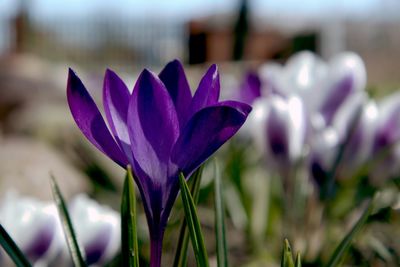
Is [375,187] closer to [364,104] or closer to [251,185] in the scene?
[364,104]

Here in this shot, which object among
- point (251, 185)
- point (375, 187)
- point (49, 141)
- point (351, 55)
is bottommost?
point (49, 141)

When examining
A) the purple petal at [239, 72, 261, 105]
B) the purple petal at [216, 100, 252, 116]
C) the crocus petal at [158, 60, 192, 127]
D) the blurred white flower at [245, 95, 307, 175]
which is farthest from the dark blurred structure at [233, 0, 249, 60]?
the purple petal at [216, 100, 252, 116]

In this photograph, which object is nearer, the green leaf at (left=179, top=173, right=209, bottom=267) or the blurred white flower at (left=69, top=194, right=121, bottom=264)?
the green leaf at (left=179, top=173, right=209, bottom=267)

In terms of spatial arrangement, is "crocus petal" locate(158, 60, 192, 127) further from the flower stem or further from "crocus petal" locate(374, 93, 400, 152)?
"crocus petal" locate(374, 93, 400, 152)

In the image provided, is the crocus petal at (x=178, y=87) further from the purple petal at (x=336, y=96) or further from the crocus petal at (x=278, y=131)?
the purple petal at (x=336, y=96)

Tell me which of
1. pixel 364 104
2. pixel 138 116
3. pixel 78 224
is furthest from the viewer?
pixel 364 104

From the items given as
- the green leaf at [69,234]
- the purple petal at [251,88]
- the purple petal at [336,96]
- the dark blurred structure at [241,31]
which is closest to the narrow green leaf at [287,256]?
the green leaf at [69,234]

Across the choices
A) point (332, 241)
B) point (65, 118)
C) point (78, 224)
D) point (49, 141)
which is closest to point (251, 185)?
point (332, 241)
